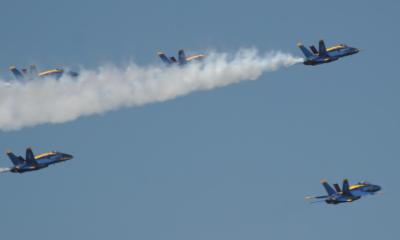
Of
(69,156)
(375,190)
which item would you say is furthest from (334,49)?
(69,156)

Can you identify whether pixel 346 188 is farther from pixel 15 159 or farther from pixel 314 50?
pixel 15 159

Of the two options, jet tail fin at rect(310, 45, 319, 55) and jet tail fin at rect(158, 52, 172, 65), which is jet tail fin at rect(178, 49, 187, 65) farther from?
jet tail fin at rect(310, 45, 319, 55)

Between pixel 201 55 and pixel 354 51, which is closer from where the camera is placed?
pixel 354 51

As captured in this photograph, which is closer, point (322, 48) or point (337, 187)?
point (337, 187)

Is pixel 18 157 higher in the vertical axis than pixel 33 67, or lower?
lower

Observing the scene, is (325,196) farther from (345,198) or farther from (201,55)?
(201,55)

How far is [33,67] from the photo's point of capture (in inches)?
7126

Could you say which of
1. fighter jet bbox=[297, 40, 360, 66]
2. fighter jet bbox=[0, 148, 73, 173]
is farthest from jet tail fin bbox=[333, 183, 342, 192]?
fighter jet bbox=[0, 148, 73, 173]

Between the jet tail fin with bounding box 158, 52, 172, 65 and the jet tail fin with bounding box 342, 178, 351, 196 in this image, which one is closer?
the jet tail fin with bounding box 342, 178, 351, 196

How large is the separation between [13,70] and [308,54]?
38938 millimetres

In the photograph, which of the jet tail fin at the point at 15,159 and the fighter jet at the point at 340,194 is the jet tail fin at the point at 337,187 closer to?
the fighter jet at the point at 340,194

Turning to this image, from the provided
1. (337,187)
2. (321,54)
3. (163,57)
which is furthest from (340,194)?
(163,57)

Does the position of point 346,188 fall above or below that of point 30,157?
below

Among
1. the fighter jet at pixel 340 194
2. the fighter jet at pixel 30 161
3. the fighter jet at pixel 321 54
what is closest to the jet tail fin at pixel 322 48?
the fighter jet at pixel 321 54
